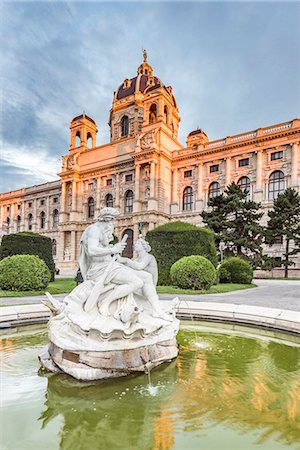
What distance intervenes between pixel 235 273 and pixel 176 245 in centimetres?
475

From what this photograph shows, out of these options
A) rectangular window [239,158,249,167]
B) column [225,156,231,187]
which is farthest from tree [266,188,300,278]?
column [225,156,231,187]

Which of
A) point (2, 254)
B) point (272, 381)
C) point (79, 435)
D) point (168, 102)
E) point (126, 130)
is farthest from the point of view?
point (126, 130)

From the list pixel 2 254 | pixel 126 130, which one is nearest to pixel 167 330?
pixel 2 254

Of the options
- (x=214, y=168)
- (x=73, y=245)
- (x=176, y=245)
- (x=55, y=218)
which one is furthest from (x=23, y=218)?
(x=176, y=245)

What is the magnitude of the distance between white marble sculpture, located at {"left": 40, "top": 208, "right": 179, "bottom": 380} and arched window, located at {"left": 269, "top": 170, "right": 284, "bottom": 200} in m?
→ 30.2

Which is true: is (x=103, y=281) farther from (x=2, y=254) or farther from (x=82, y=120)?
(x=82, y=120)

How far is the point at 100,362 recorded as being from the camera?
3348 mm

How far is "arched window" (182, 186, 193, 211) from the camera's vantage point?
36.8 m

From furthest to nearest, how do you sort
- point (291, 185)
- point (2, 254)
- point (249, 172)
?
point (249, 172)
point (291, 185)
point (2, 254)

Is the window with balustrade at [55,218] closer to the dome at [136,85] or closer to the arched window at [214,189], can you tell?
the dome at [136,85]

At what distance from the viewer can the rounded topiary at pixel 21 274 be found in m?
11.6

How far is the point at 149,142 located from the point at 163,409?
116ft

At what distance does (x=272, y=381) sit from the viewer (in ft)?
11.2

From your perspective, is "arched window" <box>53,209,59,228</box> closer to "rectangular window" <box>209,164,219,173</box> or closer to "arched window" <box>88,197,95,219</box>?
"arched window" <box>88,197,95,219</box>
